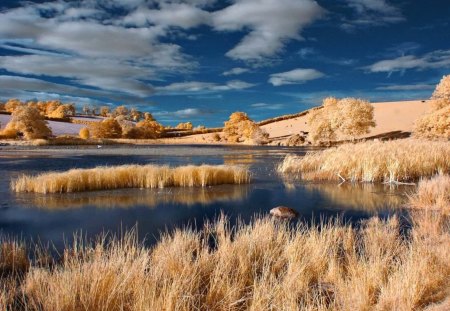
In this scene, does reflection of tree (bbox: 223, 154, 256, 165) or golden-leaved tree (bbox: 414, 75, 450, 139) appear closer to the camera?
reflection of tree (bbox: 223, 154, 256, 165)

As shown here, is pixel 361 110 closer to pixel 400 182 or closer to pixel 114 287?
pixel 400 182

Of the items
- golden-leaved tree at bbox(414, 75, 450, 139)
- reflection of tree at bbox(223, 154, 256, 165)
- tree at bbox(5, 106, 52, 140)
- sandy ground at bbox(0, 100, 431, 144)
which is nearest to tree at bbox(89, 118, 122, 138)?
sandy ground at bbox(0, 100, 431, 144)

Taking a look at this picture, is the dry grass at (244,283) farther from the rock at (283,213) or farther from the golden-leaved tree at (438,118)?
the golden-leaved tree at (438,118)

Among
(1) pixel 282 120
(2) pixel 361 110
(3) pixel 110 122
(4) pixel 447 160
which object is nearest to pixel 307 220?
(4) pixel 447 160

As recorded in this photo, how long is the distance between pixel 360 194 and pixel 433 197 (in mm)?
3622

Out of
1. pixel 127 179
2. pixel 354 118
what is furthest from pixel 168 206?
pixel 354 118

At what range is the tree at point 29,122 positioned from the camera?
72438 millimetres

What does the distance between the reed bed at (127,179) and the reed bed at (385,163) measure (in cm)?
515

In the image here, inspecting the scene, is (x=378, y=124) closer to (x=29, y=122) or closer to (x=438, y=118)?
(x=438, y=118)

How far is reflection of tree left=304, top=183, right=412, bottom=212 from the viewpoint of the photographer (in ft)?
48.0

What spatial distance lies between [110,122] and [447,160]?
81211mm

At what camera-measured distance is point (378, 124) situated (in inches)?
3600

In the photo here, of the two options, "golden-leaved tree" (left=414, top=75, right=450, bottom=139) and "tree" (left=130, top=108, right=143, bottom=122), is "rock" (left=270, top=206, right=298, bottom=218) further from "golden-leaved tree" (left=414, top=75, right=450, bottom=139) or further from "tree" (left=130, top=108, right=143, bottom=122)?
"tree" (left=130, top=108, right=143, bottom=122)

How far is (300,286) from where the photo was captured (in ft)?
20.1
